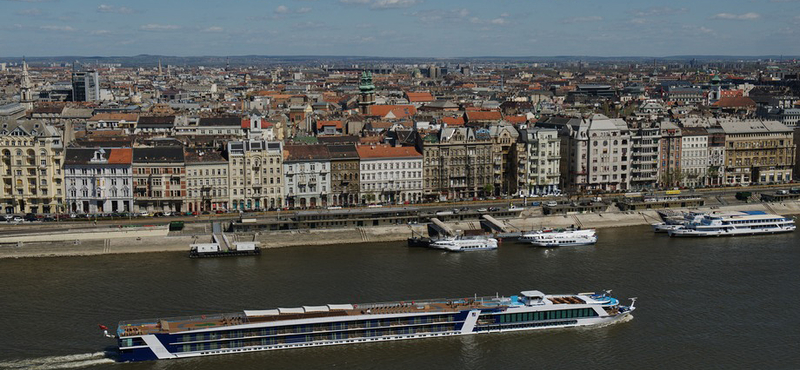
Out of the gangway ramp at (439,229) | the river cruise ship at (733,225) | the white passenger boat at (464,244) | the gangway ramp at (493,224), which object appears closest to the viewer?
the white passenger boat at (464,244)

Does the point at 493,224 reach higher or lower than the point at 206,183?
lower

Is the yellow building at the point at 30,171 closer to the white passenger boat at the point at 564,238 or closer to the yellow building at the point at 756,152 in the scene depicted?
the white passenger boat at the point at 564,238

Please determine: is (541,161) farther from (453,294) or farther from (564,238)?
(453,294)

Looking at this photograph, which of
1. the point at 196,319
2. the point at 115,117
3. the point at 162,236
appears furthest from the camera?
the point at 115,117

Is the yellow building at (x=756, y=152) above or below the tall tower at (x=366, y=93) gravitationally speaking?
below

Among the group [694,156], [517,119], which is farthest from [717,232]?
[517,119]

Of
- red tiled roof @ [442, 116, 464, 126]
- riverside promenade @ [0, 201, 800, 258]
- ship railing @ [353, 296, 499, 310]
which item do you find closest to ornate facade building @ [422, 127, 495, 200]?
riverside promenade @ [0, 201, 800, 258]

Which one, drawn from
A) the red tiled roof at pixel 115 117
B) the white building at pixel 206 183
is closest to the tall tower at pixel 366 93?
the red tiled roof at pixel 115 117
